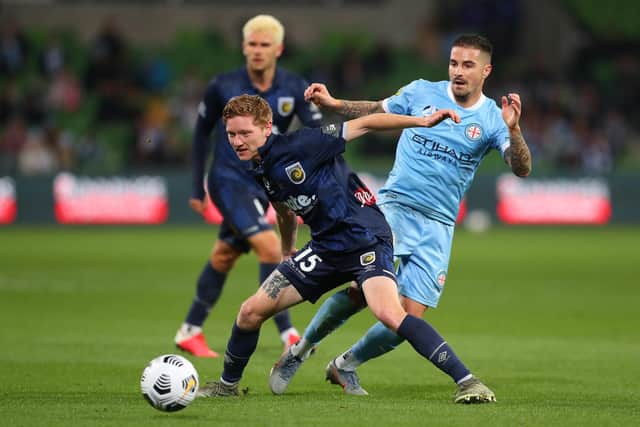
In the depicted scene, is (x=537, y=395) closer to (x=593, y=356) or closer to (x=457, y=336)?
(x=593, y=356)

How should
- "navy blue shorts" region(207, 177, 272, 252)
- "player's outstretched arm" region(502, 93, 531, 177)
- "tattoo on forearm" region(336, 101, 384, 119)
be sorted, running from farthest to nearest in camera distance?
1. "navy blue shorts" region(207, 177, 272, 252)
2. "tattoo on forearm" region(336, 101, 384, 119)
3. "player's outstretched arm" region(502, 93, 531, 177)

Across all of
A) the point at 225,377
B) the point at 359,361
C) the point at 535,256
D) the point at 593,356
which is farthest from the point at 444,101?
the point at 535,256

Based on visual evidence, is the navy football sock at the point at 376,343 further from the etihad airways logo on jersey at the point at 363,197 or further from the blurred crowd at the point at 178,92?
the blurred crowd at the point at 178,92

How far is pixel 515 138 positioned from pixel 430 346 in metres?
1.38

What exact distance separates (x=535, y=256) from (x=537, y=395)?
37.6 ft

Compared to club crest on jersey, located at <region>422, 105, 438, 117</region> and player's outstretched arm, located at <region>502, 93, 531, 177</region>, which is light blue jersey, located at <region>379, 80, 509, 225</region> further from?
player's outstretched arm, located at <region>502, 93, 531, 177</region>

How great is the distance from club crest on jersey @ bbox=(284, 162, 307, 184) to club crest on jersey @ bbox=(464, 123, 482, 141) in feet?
4.38

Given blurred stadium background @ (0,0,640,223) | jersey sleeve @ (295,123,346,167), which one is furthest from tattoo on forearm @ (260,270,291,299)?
blurred stadium background @ (0,0,640,223)

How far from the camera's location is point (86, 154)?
80.7 feet

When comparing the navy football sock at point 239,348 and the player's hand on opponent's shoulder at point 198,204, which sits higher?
the player's hand on opponent's shoulder at point 198,204

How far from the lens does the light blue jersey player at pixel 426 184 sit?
7539 millimetres

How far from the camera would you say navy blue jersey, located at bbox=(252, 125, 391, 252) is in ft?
22.5

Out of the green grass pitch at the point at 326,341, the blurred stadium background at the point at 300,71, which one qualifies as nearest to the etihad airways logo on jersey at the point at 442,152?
the green grass pitch at the point at 326,341

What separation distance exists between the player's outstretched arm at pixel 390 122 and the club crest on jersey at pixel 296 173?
32 centimetres
